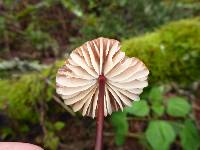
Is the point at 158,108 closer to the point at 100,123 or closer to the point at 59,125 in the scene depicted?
the point at 59,125

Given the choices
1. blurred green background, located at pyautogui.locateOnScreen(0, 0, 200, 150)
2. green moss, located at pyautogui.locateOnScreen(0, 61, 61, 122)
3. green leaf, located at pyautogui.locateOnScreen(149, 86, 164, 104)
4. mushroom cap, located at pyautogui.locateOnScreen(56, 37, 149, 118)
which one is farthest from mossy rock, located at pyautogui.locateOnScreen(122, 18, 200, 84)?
mushroom cap, located at pyautogui.locateOnScreen(56, 37, 149, 118)

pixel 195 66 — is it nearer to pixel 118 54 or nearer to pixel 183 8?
pixel 183 8

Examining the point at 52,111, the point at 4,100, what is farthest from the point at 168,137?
the point at 4,100

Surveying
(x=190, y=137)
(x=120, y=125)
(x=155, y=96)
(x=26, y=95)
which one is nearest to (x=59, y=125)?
(x=26, y=95)

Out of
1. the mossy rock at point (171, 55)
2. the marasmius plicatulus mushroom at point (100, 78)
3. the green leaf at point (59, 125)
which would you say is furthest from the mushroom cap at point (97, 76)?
the mossy rock at point (171, 55)

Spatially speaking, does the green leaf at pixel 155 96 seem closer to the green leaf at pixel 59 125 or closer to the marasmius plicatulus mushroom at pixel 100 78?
the green leaf at pixel 59 125

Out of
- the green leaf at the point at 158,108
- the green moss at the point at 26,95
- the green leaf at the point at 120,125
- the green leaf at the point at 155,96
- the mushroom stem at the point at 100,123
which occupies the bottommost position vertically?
the mushroom stem at the point at 100,123
